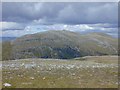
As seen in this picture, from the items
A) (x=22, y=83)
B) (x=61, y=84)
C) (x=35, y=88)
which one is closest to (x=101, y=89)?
(x=61, y=84)

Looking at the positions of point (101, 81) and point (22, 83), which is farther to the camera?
point (101, 81)

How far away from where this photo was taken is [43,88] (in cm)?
2945

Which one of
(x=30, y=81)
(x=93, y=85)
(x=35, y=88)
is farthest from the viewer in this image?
(x=30, y=81)

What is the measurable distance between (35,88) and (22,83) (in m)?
3.39

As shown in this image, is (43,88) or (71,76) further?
(71,76)

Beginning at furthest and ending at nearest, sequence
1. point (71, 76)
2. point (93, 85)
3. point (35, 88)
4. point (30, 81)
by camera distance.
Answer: point (71, 76), point (30, 81), point (93, 85), point (35, 88)

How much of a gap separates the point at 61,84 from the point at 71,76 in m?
7.16

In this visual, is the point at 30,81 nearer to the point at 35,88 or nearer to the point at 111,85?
the point at 35,88

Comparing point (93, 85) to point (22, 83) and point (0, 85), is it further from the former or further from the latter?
point (0, 85)

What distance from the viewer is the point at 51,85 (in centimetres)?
3097

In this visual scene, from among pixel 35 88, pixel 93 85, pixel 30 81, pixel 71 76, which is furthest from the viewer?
pixel 71 76

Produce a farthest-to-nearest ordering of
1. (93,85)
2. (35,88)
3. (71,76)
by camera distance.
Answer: (71,76)
(93,85)
(35,88)

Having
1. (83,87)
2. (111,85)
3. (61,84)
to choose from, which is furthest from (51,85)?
(111,85)

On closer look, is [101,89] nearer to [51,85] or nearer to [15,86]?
[51,85]
